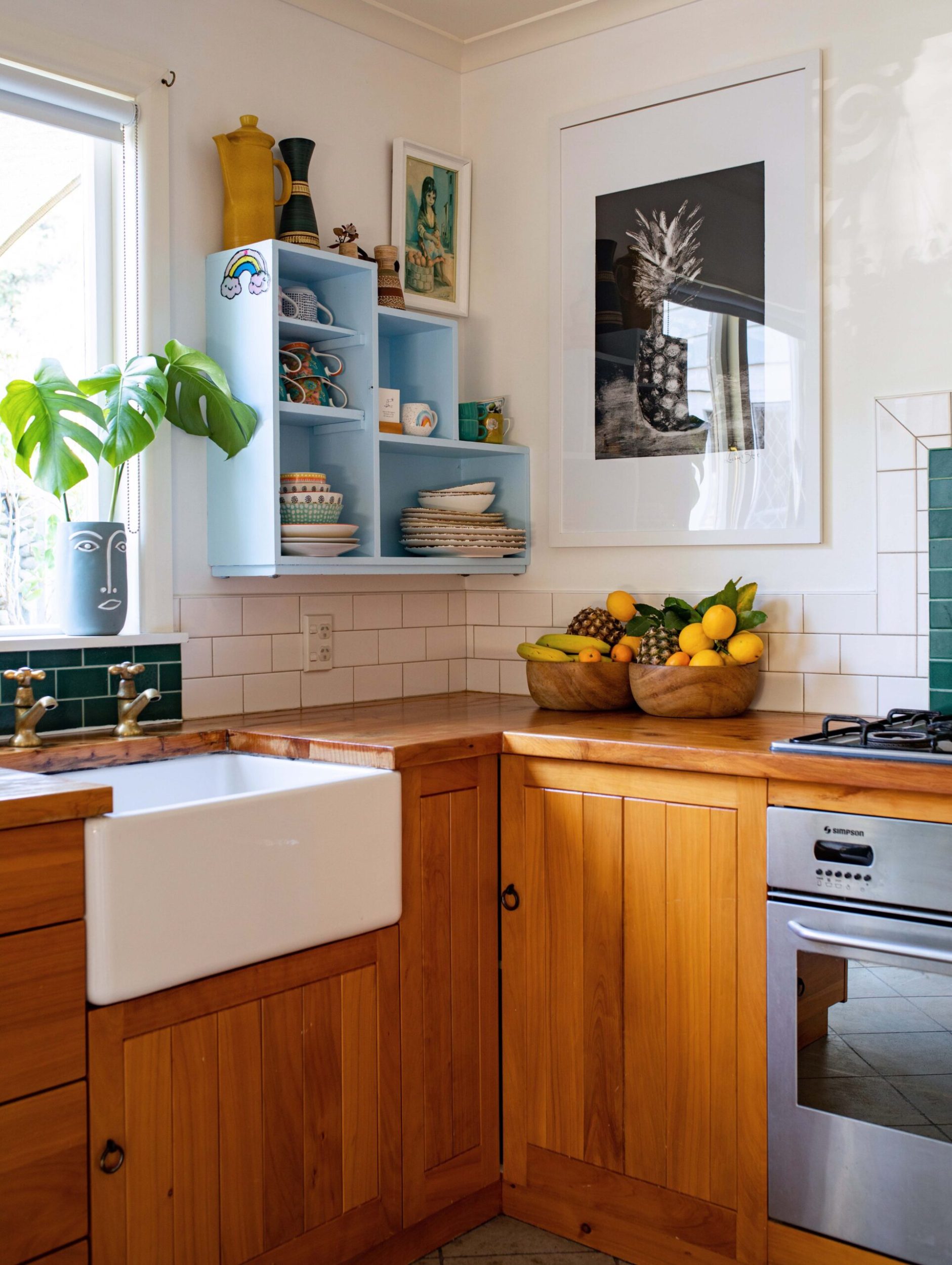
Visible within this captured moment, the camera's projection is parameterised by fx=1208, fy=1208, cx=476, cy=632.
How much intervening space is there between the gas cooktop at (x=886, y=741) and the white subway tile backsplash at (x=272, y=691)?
1.18 m

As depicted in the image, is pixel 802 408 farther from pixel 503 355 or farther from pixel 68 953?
pixel 68 953

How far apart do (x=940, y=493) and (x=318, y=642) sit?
4.53ft

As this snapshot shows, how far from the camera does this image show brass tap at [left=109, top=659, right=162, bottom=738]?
2.24 meters

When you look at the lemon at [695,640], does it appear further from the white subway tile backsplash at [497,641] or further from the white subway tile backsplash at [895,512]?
the white subway tile backsplash at [497,641]

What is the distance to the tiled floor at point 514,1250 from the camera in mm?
2145

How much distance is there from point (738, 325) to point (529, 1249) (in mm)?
1903

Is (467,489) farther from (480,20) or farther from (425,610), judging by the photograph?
(480,20)

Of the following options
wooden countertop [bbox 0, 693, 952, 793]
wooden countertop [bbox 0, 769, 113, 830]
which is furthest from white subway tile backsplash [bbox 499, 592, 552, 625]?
wooden countertop [bbox 0, 769, 113, 830]

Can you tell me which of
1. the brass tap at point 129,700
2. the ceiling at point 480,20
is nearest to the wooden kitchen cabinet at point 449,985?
the brass tap at point 129,700

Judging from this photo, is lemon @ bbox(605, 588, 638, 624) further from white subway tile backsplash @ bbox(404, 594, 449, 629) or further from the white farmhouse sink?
the white farmhouse sink

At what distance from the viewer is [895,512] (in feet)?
7.99

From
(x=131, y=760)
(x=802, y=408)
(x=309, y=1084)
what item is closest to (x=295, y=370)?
(x=131, y=760)

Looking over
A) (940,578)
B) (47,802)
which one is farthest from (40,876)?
(940,578)

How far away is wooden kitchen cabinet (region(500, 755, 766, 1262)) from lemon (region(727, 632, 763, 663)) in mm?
491
